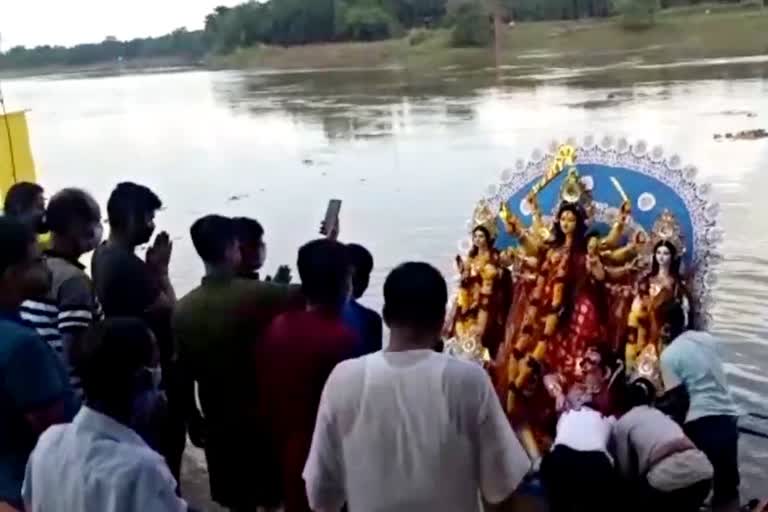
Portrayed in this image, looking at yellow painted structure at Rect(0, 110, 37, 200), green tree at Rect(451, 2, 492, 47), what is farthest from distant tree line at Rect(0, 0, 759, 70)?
yellow painted structure at Rect(0, 110, 37, 200)

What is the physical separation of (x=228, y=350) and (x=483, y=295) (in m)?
1.71

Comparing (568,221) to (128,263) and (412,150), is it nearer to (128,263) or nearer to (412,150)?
(128,263)

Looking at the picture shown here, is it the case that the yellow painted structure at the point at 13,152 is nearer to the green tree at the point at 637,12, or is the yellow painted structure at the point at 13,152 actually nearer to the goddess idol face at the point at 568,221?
the goddess idol face at the point at 568,221

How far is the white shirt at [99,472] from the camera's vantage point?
100 inches

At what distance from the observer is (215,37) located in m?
70.1

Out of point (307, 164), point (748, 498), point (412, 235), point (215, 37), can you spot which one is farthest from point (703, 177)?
point (215, 37)

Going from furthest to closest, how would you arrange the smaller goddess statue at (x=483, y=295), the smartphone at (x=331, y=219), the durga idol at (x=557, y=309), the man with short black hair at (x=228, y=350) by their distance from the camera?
the smaller goddess statue at (x=483, y=295), the durga idol at (x=557, y=309), the smartphone at (x=331, y=219), the man with short black hair at (x=228, y=350)

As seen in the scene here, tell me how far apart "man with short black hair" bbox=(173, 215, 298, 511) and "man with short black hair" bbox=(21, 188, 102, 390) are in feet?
1.17

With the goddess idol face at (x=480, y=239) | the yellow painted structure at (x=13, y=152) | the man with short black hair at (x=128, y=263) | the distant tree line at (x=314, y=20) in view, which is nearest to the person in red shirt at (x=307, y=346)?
the man with short black hair at (x=128, y=263)

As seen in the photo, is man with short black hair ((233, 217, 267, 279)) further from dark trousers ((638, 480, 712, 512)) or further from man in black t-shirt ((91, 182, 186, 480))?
dark trousers ((638, 480, 712, 512))

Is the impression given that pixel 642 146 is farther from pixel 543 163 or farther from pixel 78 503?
pixel 78 503

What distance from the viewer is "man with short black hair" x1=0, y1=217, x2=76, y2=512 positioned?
9.89 feet

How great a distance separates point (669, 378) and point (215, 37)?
67780 mm

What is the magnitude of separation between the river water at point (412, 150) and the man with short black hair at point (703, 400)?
1.50 m
